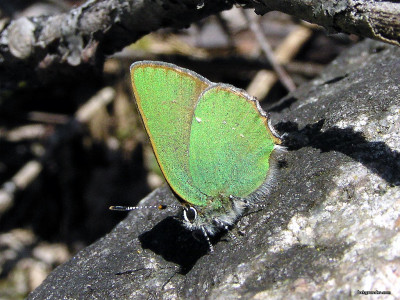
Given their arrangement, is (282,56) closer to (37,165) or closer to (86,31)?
(86,31)

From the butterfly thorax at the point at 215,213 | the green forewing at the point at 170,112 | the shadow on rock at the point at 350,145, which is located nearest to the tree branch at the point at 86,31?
the green forewing at the point at 170,112

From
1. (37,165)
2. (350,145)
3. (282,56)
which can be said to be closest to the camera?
(350,145)

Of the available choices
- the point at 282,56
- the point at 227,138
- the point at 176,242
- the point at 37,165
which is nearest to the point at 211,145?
the point at 227,138

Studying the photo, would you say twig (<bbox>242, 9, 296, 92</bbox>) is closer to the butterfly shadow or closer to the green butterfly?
the green butterfly

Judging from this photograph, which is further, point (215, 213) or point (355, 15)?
point (215, 213)

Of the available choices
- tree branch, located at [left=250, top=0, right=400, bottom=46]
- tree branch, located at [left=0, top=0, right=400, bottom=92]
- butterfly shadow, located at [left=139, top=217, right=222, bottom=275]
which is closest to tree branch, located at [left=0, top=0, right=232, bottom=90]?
tree branch, located at [left=0, top=0, right=400, bottom=92]

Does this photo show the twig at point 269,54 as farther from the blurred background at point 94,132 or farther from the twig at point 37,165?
the twig at point 37,165
